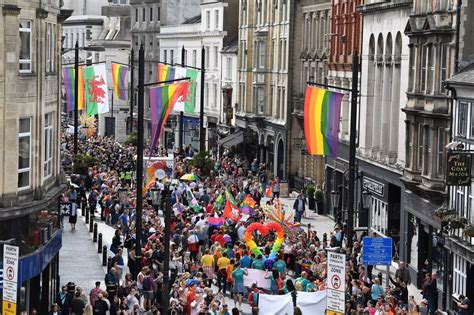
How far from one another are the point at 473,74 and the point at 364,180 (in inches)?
721

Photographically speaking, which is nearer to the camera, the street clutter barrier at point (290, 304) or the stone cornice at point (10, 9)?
the stone cornice at point (10, 9)

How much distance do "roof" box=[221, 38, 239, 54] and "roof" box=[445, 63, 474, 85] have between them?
53.7m

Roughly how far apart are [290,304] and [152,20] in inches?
3369

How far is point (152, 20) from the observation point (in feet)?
387

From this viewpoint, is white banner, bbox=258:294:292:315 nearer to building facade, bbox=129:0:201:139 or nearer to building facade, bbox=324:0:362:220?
building facade, bbox=324:0:362:220

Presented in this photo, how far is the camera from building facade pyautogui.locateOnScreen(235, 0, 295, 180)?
7988 cm

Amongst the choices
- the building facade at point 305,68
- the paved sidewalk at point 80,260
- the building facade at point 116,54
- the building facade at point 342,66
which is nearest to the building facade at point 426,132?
the paved sidewalk at point 80,260

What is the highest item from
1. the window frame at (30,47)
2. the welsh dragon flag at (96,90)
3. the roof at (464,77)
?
the window frame at (30,47)

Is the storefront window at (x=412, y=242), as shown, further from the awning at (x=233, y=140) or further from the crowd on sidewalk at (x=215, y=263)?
the awning at (x=233, y=140)

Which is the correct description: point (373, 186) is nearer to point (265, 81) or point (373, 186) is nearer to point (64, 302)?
point (64, 302)

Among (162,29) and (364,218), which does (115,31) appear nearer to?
(162,29)

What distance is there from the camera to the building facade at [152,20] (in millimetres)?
114250

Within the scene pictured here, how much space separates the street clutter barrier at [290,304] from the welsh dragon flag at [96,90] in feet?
97.9

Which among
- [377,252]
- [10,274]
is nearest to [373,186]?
[377,252]
